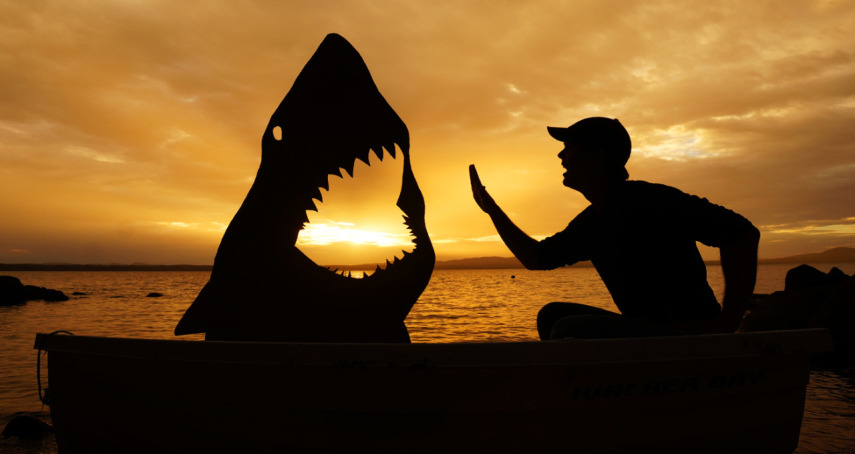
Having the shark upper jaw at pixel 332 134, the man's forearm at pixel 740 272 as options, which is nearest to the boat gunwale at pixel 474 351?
the man's forearm at pixel 740 272

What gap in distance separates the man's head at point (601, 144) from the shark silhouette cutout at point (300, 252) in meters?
1.16

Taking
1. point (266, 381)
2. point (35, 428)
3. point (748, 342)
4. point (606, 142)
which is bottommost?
point (35, 428)

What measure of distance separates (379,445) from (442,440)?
0.23 m

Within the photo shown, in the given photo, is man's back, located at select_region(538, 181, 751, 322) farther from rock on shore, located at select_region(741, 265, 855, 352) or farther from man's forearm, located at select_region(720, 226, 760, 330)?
rock on shore, located at select_region(741, 265, 855, 352)

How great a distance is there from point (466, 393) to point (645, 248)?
1219 mm

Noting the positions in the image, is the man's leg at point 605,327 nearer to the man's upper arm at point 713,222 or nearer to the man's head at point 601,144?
the man's upper arm at point 713,222

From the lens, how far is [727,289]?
227cm

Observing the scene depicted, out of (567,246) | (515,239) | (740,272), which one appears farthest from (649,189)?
(515,239)

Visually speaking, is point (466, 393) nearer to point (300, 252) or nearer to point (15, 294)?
point (300, 252)

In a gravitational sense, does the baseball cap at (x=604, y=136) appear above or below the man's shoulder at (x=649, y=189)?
above

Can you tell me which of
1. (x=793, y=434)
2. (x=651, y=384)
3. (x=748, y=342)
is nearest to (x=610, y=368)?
(x=651, y=384)

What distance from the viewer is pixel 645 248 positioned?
239 centimetres

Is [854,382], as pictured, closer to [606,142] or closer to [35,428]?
[606,142]

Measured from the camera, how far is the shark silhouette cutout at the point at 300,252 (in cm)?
300
